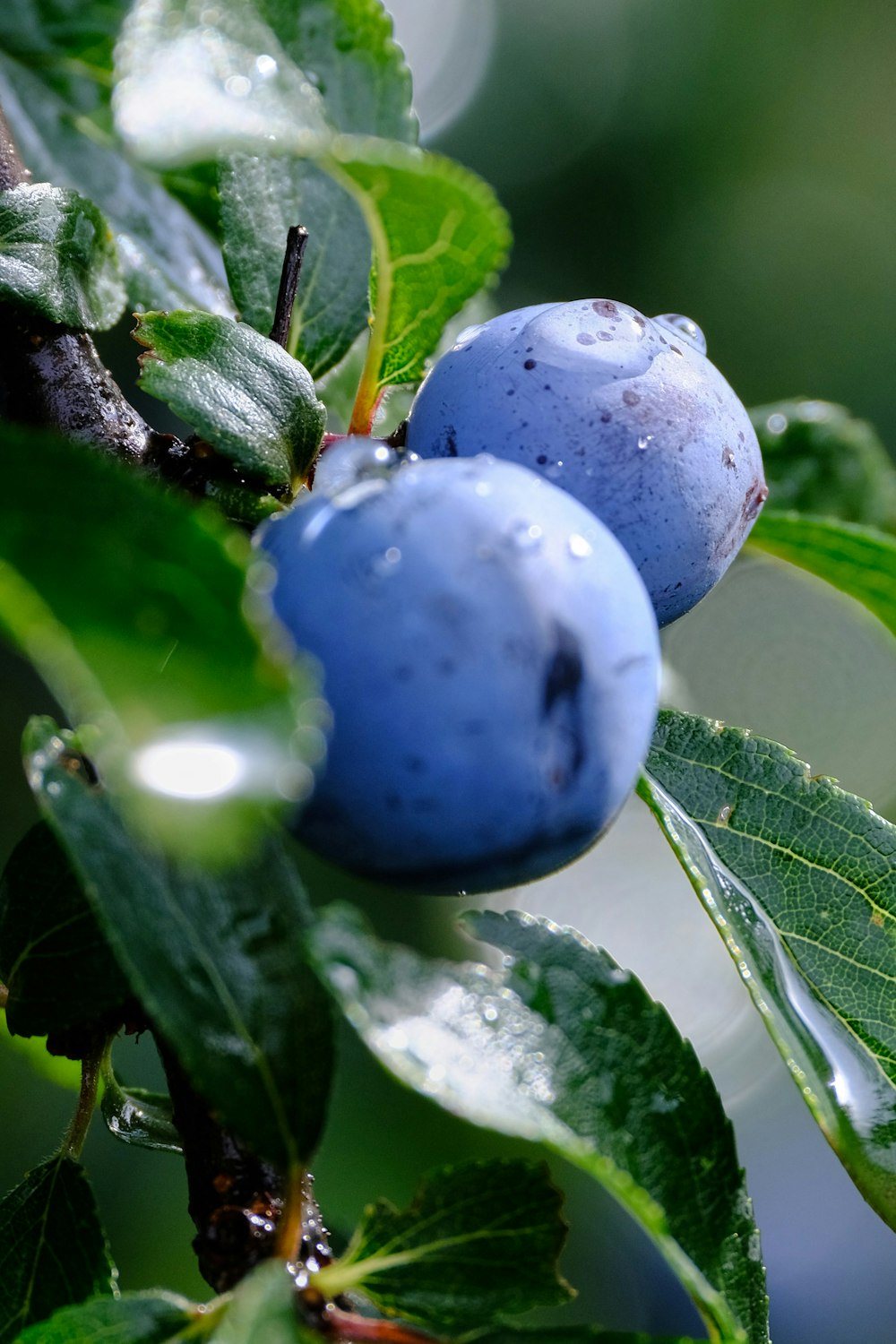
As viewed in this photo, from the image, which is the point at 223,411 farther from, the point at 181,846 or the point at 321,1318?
the point at 321,1318

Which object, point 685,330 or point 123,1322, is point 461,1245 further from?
point 685,330

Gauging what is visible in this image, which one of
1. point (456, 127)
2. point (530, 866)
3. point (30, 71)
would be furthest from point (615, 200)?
point (530, 866)

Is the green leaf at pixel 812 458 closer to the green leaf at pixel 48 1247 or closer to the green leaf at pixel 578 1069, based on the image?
the green leaf at pixel 578 1069

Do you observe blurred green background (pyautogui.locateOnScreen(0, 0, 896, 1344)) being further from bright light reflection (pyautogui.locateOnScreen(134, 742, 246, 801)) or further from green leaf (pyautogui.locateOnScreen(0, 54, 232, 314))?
bright light reflection (pyautogui.locateOnScreen(134, 742, 246, 801))

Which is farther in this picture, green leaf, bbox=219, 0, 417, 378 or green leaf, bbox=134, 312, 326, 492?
green leaf, bbox=219, 0, 417, 378

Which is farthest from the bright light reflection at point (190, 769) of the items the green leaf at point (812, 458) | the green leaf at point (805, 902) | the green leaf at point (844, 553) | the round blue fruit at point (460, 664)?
the green leaf at point (812, 458)

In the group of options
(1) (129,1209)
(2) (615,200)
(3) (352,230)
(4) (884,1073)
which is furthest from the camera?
(2) (615,200)

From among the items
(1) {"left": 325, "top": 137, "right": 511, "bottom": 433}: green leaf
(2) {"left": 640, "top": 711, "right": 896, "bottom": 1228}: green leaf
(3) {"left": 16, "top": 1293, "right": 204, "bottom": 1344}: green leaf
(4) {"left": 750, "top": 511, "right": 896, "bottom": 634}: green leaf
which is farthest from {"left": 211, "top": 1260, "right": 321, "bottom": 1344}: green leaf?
(4) {"left": 750, "top": 511, "right": 896, "bottom": 634}: green leaf
